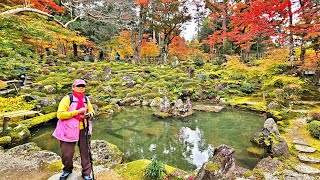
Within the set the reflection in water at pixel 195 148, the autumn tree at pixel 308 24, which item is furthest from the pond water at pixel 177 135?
the autumn tree at pixel 308 24

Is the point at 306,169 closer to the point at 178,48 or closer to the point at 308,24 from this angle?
the point at 308,24

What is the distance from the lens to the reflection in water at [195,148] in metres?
5.59

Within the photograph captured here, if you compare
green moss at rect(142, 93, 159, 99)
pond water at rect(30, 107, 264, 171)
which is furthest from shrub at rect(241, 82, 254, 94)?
green moss at rect(142, 93, 159, 99)

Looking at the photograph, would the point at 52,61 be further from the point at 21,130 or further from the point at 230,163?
the point at 230,163

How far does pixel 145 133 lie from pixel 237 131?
3.60 meters

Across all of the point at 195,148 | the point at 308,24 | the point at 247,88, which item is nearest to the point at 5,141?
the point at 195,148

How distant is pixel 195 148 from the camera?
6340 mm

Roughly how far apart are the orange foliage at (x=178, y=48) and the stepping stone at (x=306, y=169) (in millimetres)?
19725

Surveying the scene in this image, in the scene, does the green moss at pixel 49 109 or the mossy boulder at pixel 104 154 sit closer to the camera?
the mossy boulder at pixel 104 154

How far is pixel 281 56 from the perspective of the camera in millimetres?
10078

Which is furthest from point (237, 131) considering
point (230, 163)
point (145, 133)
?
point (230, 163)

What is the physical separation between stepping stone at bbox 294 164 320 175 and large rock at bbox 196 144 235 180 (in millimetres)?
1777

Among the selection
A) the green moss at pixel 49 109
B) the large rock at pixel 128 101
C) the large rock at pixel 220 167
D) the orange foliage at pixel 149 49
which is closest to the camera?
the large rock at pixel 220 167

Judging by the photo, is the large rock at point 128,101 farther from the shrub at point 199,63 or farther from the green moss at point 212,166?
the green moss at point 212,166
